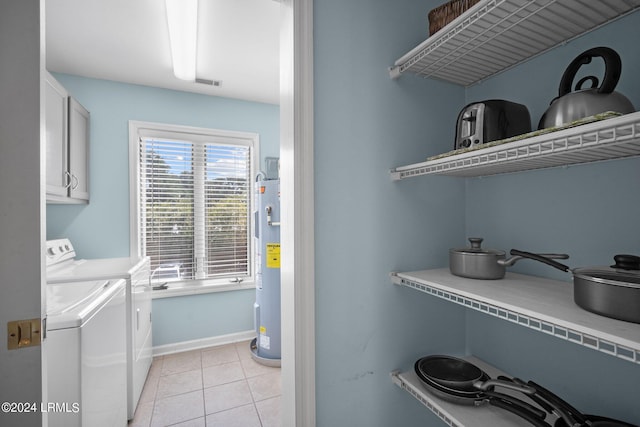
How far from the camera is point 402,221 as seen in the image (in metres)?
1.24

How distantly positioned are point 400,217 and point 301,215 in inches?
18.1

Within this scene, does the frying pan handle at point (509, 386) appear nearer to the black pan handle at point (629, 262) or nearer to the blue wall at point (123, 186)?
the black pan handle at point (629, 262)

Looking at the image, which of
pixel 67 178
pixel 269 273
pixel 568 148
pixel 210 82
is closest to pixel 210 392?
pixel 269 273

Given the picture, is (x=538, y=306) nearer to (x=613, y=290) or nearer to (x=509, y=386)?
(x=613, y=290)

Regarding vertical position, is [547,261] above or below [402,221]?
below

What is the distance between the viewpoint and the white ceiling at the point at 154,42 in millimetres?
1802

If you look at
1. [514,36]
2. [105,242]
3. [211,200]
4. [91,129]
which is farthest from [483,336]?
[91,129]

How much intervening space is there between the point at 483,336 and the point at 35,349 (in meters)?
1.62

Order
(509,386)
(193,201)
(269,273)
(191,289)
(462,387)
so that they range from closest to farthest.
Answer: (509,386)
(462,387)
(269,273)
(191,289)
(193,201)

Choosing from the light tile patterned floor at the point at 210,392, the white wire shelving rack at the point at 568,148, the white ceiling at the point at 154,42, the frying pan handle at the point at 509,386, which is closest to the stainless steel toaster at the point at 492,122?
the white wire shelving rack at the point at 568,148

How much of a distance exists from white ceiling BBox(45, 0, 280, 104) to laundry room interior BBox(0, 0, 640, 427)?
0.02 metres

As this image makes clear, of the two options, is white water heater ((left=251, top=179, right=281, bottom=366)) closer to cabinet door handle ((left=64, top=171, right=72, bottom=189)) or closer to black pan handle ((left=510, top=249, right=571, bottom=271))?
cabinet door handle ((left=64, top=171, right=72, bottom=189))

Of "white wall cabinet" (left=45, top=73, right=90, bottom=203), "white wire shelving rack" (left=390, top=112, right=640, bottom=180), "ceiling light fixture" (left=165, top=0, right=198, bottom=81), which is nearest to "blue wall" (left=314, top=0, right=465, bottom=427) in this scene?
"white wire shelving rack" (left=390, top=112, right=640, bottom=180)

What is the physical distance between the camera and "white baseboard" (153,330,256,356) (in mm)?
2887
